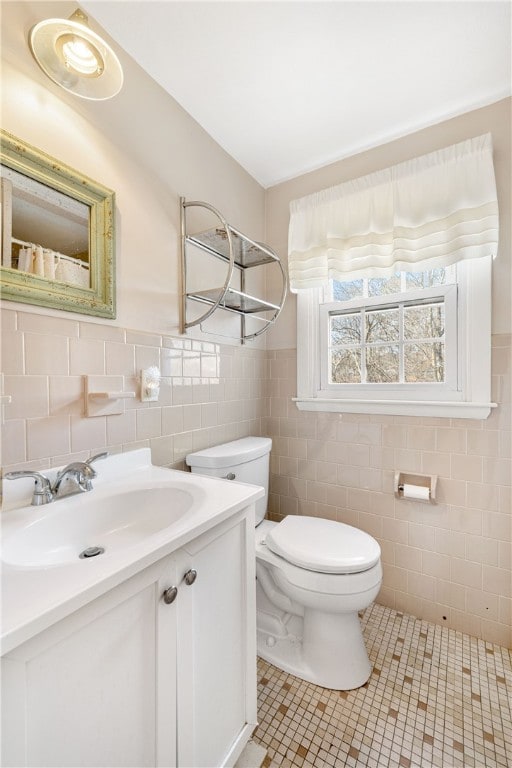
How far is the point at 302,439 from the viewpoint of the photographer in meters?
1.87

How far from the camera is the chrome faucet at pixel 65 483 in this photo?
85cm

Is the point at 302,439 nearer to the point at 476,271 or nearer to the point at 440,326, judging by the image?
the point at 440,326

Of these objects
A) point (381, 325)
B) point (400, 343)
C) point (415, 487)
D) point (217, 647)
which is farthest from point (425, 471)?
point (217, 647)

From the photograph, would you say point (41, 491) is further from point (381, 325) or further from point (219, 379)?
point (381, 325)

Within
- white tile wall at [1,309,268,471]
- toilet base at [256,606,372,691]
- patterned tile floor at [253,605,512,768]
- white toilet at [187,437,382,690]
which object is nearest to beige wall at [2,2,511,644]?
white tile wall at [1,309,268,471]

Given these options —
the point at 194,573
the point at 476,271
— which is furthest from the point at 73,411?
the point at 476,271

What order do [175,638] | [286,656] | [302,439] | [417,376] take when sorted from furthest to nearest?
[302,439], [417,376], [286,656], [175,638]

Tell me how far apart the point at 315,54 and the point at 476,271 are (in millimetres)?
1059

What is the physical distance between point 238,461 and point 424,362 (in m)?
1.02

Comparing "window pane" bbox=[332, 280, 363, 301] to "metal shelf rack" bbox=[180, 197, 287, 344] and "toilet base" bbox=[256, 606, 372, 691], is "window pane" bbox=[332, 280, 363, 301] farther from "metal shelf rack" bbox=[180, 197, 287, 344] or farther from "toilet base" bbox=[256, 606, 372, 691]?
"toilet base" bbox=[256, 606, 372, 691]

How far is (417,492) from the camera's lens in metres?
1.50

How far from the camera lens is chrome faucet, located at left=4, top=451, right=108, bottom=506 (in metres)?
0.85

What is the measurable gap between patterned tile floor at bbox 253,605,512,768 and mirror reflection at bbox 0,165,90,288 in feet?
5.18

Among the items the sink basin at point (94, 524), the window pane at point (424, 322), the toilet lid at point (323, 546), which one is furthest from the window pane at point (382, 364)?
the sink basin at point (94, 524)
